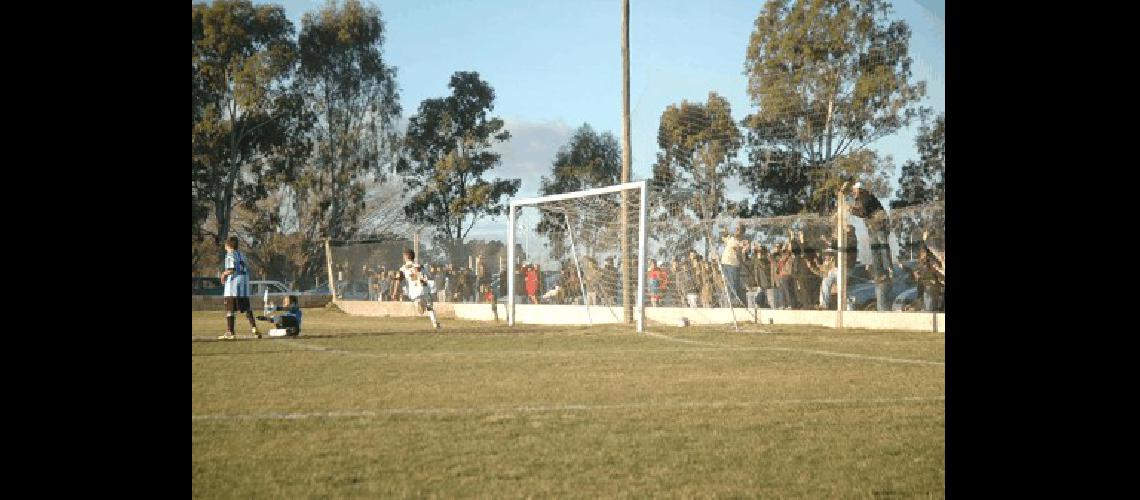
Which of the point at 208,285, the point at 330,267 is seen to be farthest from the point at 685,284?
the point at 208,285

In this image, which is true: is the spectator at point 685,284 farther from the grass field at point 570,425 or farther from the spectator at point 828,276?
the grass field at point 570,425

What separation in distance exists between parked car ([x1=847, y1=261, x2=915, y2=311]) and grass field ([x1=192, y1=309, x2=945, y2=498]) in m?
6.35

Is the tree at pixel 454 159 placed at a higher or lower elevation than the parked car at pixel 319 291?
higher

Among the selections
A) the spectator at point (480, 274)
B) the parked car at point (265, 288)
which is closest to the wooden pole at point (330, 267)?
the parked car at point (265, 288)

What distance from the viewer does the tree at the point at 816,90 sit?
1140 inches

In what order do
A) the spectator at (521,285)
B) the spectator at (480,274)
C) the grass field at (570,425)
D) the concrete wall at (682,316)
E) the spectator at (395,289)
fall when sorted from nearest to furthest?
the grass field at (570,425) → the concrete wall at (682,316) → the spectator at (521,285) → the spectator at (480,274) → the spectator at (395,289)

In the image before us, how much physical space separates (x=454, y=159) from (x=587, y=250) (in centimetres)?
2275

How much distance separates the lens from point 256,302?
40.0 m

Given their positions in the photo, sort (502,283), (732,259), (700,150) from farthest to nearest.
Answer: (700,150)
(502,283)
(732,259)

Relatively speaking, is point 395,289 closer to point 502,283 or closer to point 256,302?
point 502,283

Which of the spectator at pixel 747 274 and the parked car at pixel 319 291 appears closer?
the spectator at pixel 747 274

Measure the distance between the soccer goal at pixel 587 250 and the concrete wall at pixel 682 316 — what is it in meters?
0.05
